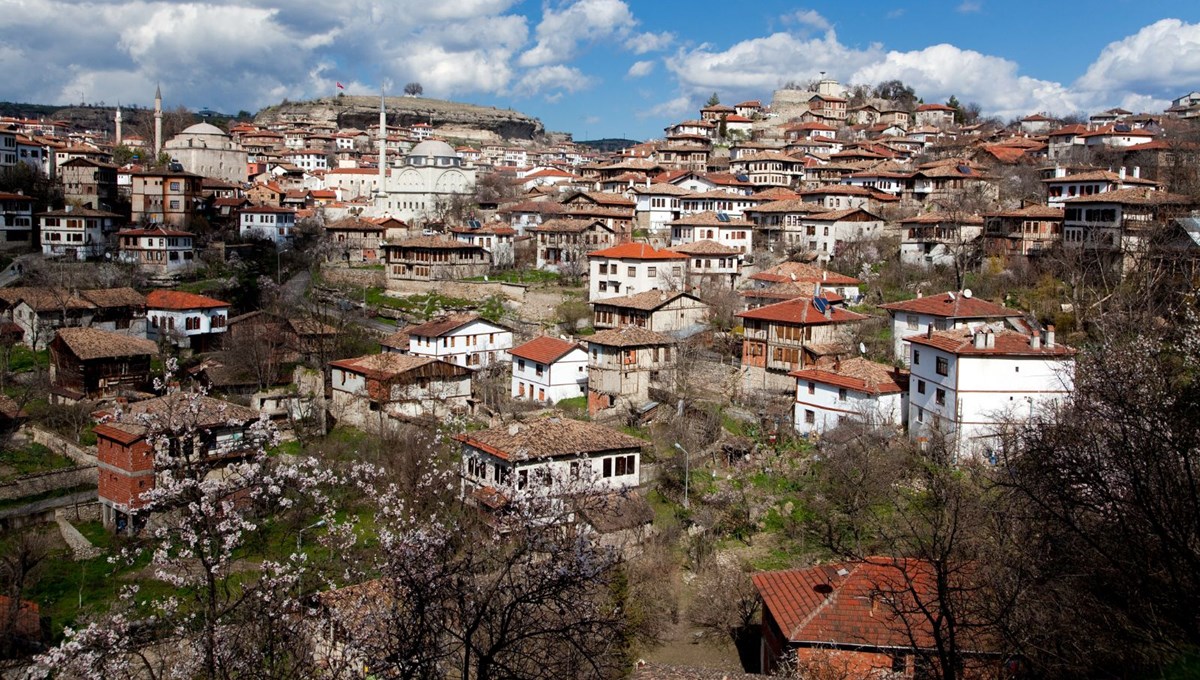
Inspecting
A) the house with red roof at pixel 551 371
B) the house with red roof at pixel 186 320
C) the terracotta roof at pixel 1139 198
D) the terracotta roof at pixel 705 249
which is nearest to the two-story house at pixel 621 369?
the house with red roof at pixel 551 371

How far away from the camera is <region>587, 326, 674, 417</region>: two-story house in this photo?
27844mm

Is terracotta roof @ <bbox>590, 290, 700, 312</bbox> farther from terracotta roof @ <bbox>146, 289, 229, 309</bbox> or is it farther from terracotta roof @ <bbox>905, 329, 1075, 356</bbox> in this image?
terracotta roof @ <bbox>146, 289, 229, 309</bbox>

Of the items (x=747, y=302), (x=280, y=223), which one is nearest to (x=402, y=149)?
(x=280, y=223)

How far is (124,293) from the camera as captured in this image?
37719 millimetres

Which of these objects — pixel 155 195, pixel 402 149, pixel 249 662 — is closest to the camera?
pixel 249 662

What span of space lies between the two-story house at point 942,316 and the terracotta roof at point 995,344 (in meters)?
0.86

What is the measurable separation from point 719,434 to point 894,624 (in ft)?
36.0

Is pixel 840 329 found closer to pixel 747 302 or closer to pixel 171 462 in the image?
pixel 747 302

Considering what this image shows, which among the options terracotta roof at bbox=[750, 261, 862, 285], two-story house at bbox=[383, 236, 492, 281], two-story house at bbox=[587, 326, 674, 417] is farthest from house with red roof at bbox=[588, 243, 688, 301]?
two-story house at bbox=[383, 236, 492, 281]

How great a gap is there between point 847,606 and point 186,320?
30871mm

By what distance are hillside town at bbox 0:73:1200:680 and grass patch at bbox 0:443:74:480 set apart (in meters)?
0.20

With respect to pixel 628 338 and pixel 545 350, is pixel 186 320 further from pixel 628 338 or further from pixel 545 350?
pixel 628 338

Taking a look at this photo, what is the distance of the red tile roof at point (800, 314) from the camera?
89.8ft

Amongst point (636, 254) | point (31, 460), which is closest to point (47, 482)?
point (31, 460)
